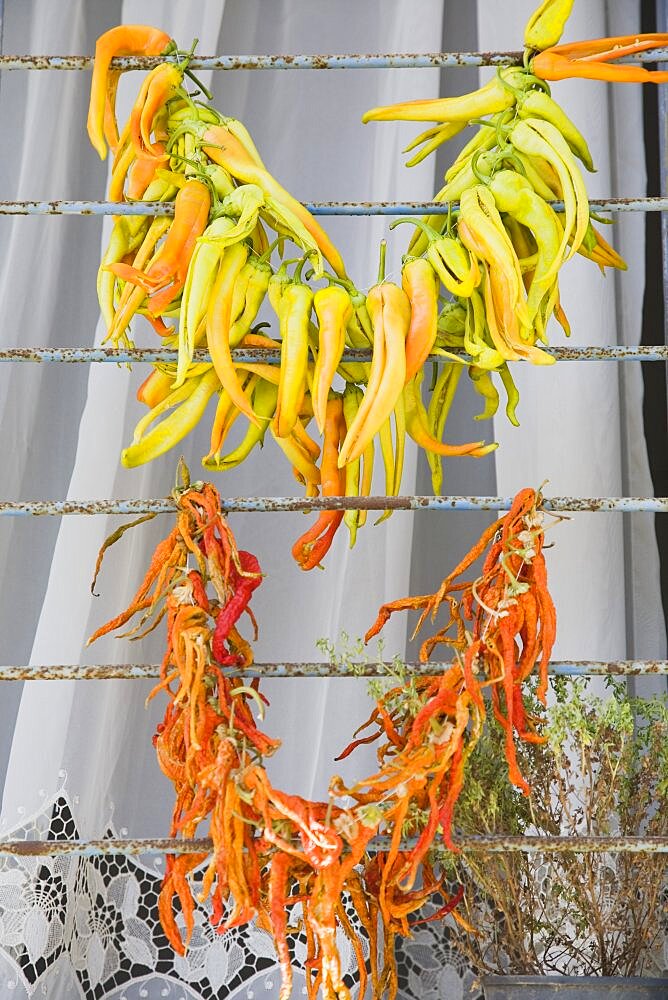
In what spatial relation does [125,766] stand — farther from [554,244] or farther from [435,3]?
[435,3]

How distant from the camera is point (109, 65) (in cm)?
114

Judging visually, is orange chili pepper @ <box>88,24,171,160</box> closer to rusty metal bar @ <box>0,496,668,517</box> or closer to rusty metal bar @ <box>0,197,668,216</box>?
rusty metal bar @ <box>0,197,668,216</box>

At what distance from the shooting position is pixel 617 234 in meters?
1.49

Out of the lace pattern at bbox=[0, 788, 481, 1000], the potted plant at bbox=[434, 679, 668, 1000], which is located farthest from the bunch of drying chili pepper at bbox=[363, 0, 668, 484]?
the lace pattern at bbox=[0, 788, 481, 1000]

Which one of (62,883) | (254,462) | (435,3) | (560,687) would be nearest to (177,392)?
(254,462)

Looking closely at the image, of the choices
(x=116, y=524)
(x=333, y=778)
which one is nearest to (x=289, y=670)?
(x=333, y=778)

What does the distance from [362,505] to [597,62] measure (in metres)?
0.51

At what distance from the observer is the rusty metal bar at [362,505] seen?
100cm

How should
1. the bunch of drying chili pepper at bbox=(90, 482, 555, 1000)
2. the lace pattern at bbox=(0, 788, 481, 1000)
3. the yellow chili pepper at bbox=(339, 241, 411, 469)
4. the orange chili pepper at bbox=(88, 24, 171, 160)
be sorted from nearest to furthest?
the bunch of drying chili pepper at bbox=(90, 482, 555, 1000)
the yellow chili pepper at bbox=(339, 241, 411, 469)
the orange chili pepper at bbox=(88, 24, 171, 160)
the lace pattern at bbox=(0, 788, 481, 1000)

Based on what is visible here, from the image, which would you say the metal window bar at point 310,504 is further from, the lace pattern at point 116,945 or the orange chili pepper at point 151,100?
the lace pattern at point 116,945

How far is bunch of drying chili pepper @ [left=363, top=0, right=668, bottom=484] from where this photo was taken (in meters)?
1.06

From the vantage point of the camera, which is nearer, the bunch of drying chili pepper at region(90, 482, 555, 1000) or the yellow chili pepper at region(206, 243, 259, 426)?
the bunch of drying chili pepper at region(90, 482, 555, 1000)

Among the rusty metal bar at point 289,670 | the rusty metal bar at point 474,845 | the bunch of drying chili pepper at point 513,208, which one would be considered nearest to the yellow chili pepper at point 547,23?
the bunch of drying chili pepper at point 513,208

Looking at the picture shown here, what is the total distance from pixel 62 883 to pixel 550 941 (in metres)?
0.58
